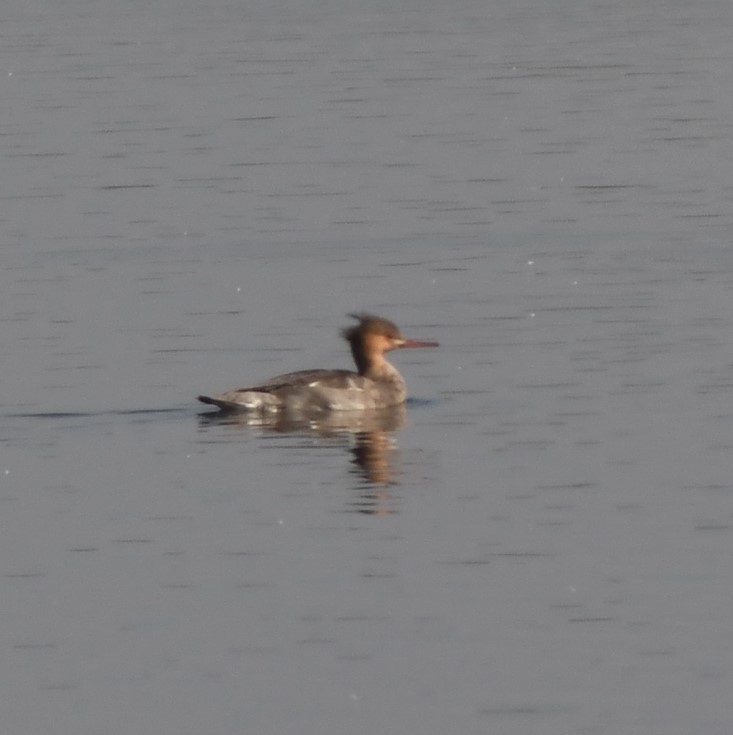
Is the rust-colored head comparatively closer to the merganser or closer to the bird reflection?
the merganser

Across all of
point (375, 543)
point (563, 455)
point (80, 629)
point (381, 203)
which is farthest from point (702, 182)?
point (80, 629)

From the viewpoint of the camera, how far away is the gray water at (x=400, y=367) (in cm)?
1284

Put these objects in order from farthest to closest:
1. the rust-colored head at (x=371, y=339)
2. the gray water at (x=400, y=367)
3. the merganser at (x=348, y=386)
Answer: the rust-colored head at (x=371, y=339), the merganser at (x=348, y=386), the gray water at (x=400, y=367)

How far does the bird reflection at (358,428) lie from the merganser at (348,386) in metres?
0.08

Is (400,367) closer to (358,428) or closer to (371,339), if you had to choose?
(371,339)

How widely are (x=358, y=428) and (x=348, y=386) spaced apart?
2.81 feet

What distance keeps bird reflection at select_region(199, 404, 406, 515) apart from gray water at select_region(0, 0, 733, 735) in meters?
0.08

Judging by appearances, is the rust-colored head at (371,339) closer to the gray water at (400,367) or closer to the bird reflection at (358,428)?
the gray water at (400,367)

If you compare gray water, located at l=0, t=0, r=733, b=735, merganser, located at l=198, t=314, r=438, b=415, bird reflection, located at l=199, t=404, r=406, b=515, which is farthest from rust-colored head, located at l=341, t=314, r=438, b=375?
bird reflection, located at l=199, t=404, r=406, b=515

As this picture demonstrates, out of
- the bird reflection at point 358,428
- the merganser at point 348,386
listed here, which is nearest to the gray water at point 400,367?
the bird reflection at point 358,428

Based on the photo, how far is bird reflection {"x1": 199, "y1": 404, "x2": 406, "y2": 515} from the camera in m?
17.8

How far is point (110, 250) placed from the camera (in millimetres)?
26688

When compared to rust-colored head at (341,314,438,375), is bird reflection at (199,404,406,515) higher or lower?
lower

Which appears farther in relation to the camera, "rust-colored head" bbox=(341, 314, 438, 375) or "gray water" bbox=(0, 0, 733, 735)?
"rust-colored head" bbox=(341, 314, 438, 375)
